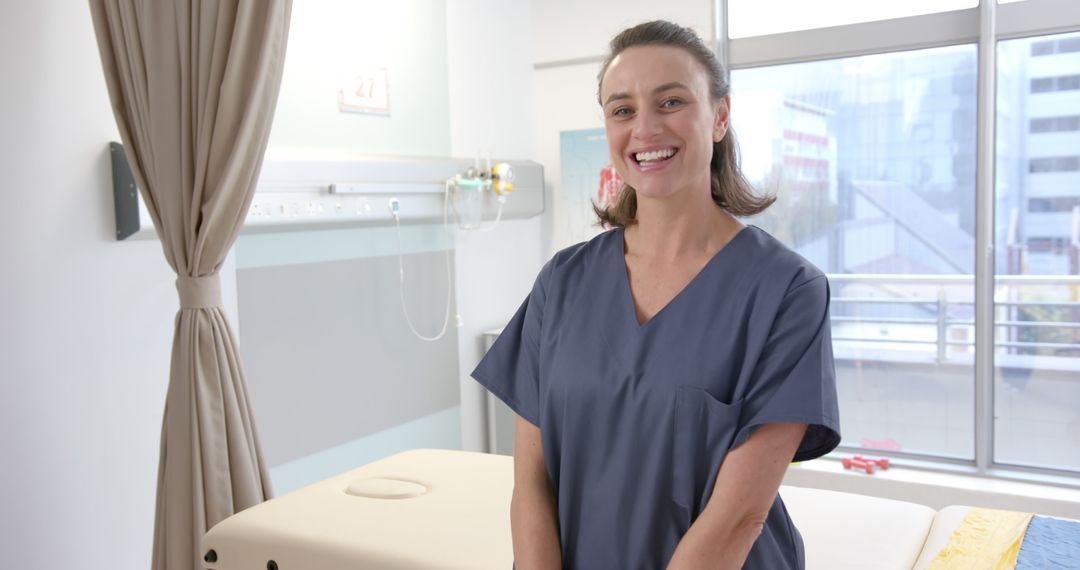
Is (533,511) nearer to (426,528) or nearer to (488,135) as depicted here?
(426,528)

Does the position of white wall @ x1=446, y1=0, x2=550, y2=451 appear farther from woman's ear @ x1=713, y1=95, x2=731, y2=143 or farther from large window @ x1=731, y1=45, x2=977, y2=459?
woman's ear @ x1=713, y1=95, x2=731, y2=143

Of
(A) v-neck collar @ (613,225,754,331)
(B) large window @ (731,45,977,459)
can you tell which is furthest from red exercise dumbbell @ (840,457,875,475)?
(A) v-neck collar @ (613,225,754,331)

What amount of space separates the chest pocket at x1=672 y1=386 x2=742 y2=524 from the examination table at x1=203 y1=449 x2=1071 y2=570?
28.4 inches

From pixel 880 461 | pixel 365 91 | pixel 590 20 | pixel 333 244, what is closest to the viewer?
pixel 333 244

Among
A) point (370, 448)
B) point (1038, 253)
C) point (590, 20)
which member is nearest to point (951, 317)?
point (1038, 253)

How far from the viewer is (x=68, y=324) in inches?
94.2

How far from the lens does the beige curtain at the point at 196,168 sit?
227cm

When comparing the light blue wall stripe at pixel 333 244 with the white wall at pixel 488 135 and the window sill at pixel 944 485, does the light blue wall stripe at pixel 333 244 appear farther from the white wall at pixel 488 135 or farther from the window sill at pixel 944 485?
the window sill at pixel 944 485

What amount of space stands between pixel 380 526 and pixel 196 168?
998 millimetres

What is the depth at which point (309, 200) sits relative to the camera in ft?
9.93

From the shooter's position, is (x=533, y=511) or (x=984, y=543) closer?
(x=533, y=511)

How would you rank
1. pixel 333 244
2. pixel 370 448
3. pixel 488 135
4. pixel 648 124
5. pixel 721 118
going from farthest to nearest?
pixel 488 135
pixel 370 448
pixel 333 244
pixel 721 118
pixel 648 124

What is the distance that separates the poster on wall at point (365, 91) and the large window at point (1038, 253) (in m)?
2.33

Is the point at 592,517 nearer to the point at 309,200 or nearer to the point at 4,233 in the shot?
the point at 4,233
